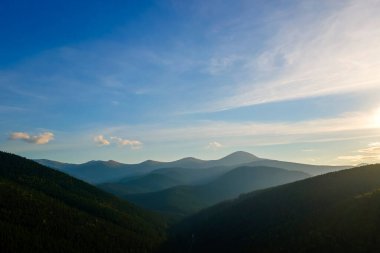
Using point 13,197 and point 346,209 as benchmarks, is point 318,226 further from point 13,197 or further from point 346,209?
point 13,197

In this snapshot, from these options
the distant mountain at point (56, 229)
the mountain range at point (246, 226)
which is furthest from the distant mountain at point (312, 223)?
the distant mountain at point (56, 229)

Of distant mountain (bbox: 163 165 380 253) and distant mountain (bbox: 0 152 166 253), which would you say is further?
distant mountain (bbox: 0 152 166 253)

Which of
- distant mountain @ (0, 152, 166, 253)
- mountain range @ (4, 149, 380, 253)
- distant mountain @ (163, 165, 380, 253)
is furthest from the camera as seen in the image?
distant mountain @ (0, 152, 166, 253)

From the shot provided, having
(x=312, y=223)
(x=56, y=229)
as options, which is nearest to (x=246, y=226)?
(x=312, y=223)

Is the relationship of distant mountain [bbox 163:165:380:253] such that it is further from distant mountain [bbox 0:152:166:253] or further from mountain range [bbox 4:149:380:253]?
distant mountain [bbox 0:152:166:253]

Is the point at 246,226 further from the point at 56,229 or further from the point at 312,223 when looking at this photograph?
the point at 56,229

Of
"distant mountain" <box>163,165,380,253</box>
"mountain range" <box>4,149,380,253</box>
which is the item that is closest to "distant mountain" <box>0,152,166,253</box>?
"mountain range" <box>4,149,380,253</box>

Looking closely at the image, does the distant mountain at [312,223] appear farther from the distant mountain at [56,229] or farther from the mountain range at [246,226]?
the distant mountain at [56,229]

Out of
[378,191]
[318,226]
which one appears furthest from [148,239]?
[378,191]

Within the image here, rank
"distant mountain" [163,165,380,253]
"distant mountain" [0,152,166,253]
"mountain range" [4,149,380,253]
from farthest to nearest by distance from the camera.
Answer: "distant mountain" [0,152,166,253] < "mountain range" [4,149,380,253] < "distant mountain" [163,165,380,253]
